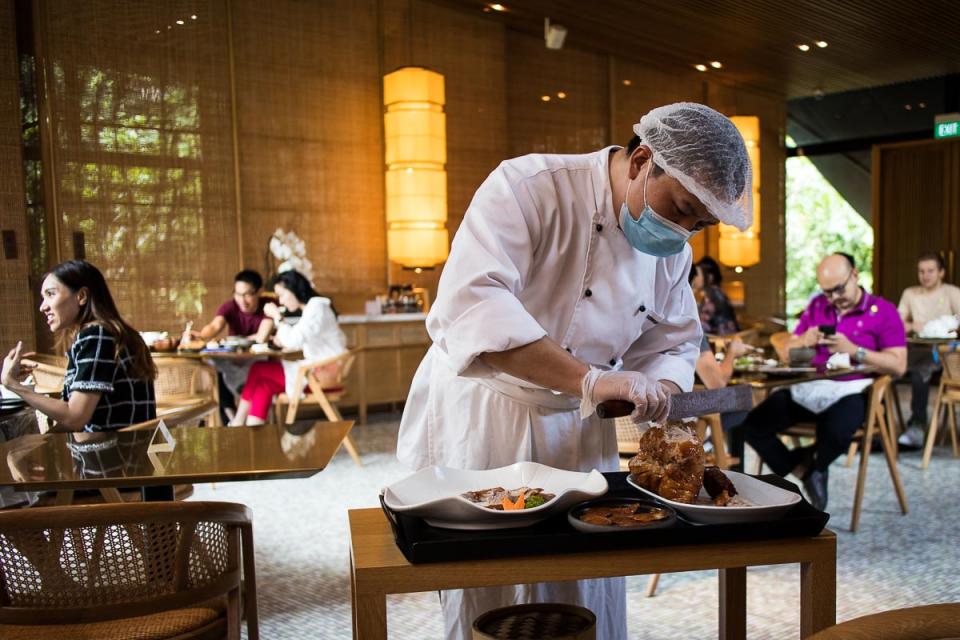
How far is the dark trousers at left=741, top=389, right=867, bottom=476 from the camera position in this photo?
450 cm

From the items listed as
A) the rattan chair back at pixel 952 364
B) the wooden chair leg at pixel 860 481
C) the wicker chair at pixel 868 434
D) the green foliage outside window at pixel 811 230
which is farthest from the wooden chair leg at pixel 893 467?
the green foliage outside window at pixel 811 230

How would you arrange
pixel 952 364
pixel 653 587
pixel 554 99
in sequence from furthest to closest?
pixel 554 99 < pixel 952 364 < pixel 653 587

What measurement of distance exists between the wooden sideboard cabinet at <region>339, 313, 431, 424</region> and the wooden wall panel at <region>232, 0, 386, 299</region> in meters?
0.67

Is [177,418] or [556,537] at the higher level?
[556,537]

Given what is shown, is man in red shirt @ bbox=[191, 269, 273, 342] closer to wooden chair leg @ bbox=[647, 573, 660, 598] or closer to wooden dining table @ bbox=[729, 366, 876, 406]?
wooden dining table @ bbox=[729, 366, 876, 406]

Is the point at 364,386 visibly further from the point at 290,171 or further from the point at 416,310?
the point at 290,171

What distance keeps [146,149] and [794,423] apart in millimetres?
5338

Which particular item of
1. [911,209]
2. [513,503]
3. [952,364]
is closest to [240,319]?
[952,364]

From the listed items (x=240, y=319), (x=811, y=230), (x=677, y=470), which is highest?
(x=811, y=230)

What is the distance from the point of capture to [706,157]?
5.57 feet

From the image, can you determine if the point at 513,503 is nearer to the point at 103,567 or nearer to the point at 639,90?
the point at 103,567

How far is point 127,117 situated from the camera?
7.25 m

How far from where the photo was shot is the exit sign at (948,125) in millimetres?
10047

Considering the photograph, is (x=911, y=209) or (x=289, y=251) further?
(x=911, y=209)
